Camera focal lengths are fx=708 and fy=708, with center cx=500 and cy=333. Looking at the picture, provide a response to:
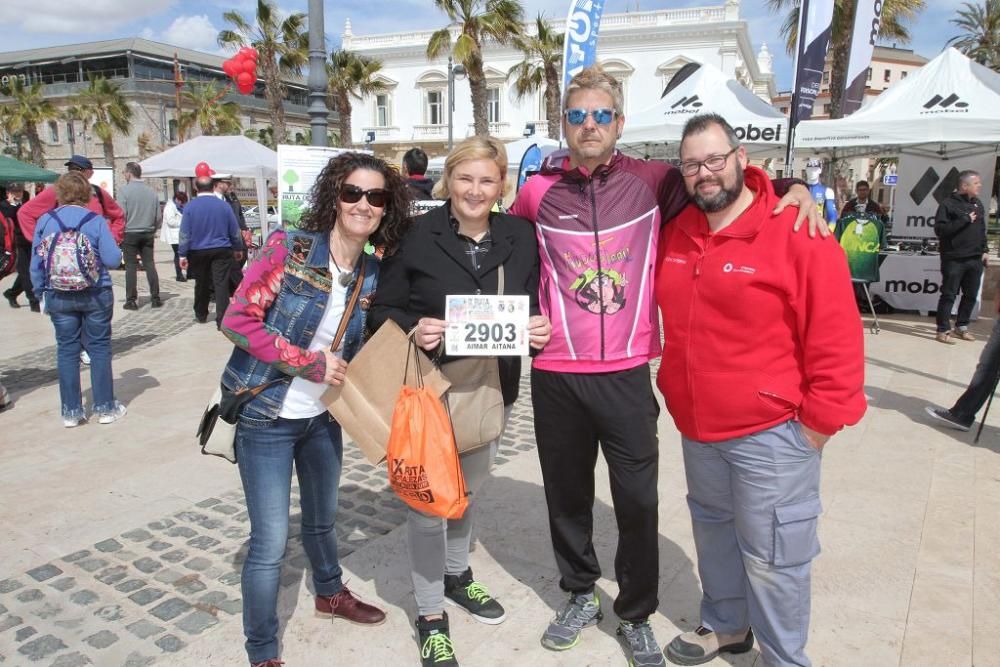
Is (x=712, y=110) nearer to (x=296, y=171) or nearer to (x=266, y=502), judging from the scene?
(x=296, y=171)

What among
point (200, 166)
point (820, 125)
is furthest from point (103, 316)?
point (820, 125)

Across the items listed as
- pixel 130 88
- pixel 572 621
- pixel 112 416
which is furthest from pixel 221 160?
pixel 130 88

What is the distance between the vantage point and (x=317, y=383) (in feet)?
8.29

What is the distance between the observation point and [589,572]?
9.69 feet

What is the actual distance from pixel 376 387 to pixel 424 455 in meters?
0.31

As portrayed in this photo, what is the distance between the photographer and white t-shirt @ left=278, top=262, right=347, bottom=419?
101 inches

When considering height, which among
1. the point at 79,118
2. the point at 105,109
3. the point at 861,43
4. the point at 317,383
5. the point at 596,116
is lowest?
the point at 317,383

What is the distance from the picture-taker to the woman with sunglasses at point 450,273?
2.59 metres

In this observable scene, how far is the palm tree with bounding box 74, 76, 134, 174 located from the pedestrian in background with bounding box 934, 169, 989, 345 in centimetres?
4814

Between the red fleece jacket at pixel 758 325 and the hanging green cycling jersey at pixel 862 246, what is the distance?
341 inches

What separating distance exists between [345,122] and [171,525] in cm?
3304

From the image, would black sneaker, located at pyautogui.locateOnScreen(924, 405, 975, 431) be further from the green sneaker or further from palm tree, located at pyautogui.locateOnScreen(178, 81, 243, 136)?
palm tree, located at pyautogui.locateOnScreen(178, 81, 243, 136)

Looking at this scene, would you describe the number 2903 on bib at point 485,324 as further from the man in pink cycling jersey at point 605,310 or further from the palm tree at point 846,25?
the palm tree at point 846,25

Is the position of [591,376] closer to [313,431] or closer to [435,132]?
[313,431]
